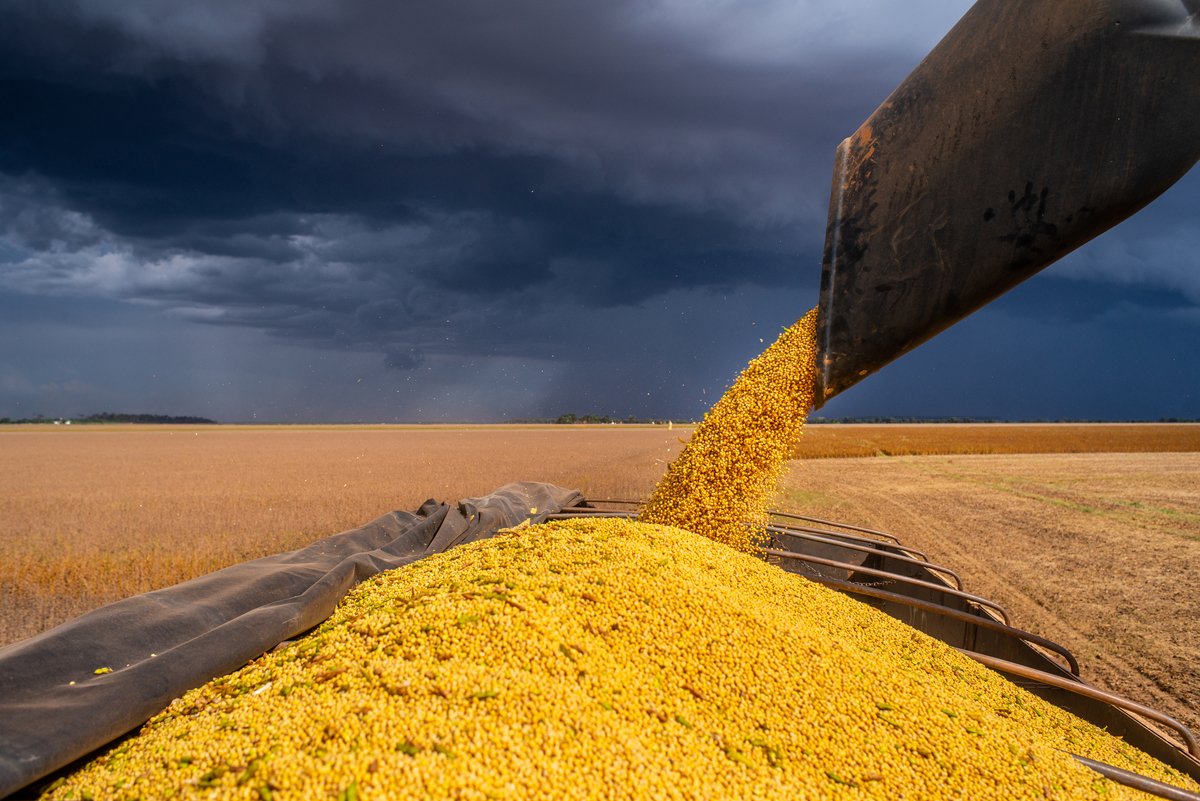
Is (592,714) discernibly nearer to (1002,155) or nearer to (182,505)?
(1002,155)

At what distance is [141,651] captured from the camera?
6.82ft

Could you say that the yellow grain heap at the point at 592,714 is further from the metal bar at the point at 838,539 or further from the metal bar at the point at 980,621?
the metal bar at the point at 838,539

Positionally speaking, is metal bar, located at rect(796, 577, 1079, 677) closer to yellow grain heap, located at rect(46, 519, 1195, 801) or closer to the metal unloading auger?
yellow grain heap, located at rect(46, 519, 1195, 801)

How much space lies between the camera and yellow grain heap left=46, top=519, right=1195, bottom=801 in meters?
1.22

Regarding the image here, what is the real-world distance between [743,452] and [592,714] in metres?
1.92

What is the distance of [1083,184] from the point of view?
173cm

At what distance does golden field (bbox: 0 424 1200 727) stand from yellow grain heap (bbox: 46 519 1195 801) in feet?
5.18

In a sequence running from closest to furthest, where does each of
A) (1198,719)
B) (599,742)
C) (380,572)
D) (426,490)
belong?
(599,742), (380,572), (1198,719), (426,490)

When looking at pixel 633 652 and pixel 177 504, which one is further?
pixel 177 504

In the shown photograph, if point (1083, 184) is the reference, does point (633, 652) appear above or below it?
below

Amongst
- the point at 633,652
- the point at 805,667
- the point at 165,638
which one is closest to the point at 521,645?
the point at 633,652

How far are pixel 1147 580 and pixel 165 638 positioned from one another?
25.7 feet

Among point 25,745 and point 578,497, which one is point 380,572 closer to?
point 25,745

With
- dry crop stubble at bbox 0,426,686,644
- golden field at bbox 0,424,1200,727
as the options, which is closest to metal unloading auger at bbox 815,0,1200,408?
golden field at bbox 0,424,1200,727
